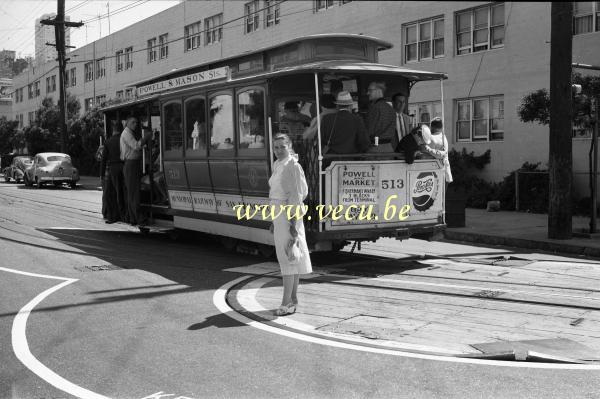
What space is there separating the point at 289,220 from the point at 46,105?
48.0 metres

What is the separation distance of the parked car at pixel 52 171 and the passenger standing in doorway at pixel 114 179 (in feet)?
68.5

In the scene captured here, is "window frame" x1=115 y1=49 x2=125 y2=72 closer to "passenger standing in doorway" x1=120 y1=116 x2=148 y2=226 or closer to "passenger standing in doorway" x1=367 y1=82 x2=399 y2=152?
"passenger standing in doorway" x1=120 y1=116 x2=148 y2=226

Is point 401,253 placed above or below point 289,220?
below

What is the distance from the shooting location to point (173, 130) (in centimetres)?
1288

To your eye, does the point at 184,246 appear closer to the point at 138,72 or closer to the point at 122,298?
the point at 122,298

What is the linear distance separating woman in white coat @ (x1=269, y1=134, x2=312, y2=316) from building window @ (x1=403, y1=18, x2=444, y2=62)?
715 inches

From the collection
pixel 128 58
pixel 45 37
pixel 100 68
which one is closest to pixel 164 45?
pixel 128 58

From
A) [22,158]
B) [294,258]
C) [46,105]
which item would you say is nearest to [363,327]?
[294,258]

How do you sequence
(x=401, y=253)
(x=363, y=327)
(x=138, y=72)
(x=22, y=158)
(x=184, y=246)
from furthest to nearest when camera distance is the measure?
(x=138, y=72), (x=22, y=158), (x=184, y=246), (x=401, y=253), (x=363, y=327)

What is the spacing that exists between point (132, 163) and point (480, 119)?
43.4 ft

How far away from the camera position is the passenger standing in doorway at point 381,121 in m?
10.6

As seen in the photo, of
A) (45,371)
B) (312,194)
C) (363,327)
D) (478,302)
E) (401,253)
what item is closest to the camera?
(45,371)

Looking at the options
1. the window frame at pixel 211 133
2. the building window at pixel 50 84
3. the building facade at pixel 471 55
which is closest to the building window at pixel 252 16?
the building facade at pixel 471 55

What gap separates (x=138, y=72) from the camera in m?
48.4
